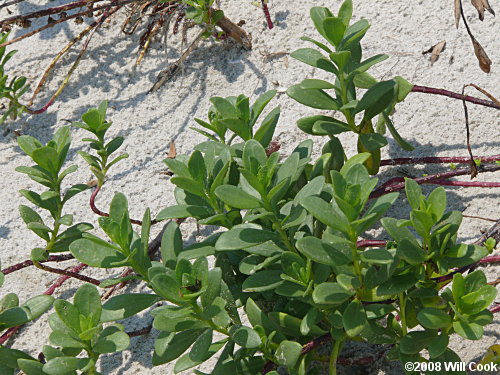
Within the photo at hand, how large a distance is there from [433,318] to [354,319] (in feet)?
0.59

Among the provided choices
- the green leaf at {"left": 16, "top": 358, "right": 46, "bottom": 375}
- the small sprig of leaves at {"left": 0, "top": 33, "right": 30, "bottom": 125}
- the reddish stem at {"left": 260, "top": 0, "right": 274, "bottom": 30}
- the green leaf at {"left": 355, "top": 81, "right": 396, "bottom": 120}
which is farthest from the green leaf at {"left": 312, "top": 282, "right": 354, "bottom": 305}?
the small sprig of leaves at {"left": 0, "top": 33, "right": 30, "bottom": 125}

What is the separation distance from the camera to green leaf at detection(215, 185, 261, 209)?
5.00 ft

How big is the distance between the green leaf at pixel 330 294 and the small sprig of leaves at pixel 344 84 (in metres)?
0.57

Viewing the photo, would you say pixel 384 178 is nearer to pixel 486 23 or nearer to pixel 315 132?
pixel 315 132

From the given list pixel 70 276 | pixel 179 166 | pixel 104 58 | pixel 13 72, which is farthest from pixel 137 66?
pixel 179 166

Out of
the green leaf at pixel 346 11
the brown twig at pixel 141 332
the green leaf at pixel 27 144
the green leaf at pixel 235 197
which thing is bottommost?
the brown twig at pixel 141 332

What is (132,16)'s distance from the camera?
10.7ft

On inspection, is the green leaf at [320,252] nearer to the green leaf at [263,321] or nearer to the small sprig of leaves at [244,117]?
the green leaf at [263,321]

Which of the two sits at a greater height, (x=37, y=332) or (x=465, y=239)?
(x=37, y=332)

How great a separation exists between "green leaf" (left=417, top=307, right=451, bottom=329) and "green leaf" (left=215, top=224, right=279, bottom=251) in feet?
1.28

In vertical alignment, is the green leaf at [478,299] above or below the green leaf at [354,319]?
below

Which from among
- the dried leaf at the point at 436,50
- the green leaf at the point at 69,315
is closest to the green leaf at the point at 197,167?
the green leaf at the point at 69,315

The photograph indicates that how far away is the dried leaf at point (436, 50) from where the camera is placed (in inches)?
101

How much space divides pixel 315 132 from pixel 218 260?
0.49 meters
